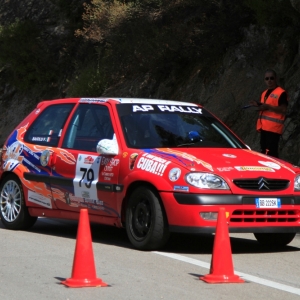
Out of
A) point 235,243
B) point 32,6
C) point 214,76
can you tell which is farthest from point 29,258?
point 32,6

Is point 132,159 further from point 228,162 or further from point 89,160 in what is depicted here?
point 228,162

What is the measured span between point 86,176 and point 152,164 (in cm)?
110

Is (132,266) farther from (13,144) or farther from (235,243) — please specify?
(13,144)

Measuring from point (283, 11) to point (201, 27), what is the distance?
308 centimetres

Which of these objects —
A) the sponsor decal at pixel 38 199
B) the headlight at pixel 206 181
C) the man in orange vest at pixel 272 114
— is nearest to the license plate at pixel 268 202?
the headlight at pixel 206 181

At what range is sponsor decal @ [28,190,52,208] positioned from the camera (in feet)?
33.0

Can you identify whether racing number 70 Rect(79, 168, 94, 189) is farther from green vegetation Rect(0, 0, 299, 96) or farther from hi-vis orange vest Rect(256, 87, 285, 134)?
green vegetation Rect(0, 0, 299, 96)

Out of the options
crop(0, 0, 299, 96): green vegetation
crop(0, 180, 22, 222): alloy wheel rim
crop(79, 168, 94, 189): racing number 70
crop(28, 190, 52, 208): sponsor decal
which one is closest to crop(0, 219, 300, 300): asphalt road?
crop(0, 180, 22, 222): alloy wheel rim

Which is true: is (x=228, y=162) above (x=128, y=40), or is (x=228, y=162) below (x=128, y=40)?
below

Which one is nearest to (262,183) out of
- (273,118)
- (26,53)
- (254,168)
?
(254,168)

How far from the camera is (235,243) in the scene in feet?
31.9

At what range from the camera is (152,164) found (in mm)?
8633

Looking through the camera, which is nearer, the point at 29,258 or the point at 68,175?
the point at 29,258

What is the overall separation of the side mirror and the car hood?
1.61 ft
